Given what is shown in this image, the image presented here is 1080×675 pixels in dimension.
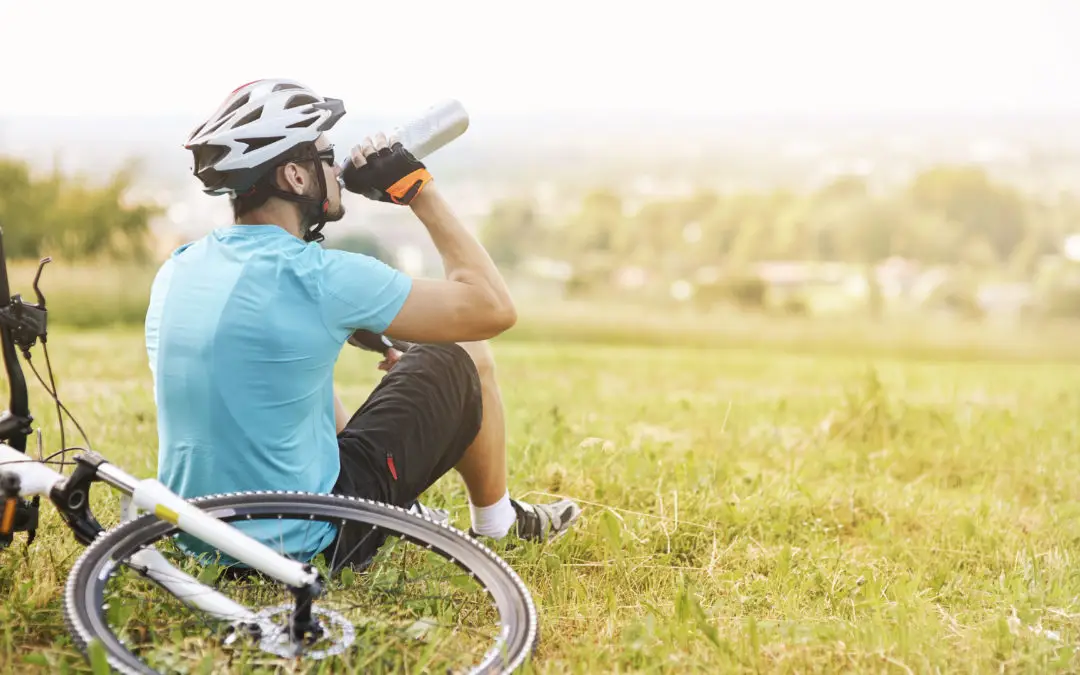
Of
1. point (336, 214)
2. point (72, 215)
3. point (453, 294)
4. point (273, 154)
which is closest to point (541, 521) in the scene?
point (453, 294)

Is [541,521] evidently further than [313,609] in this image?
Yes

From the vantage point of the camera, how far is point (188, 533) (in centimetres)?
258

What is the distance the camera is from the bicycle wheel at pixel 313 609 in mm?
2537

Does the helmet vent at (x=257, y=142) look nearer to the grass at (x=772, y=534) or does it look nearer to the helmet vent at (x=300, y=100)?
the helmet vent at (x=300, y=100)

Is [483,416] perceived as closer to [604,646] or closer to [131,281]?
[604,646]

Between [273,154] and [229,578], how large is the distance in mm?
1207

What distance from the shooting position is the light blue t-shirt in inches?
109

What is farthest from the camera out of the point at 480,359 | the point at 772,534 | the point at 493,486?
the point at 772,534

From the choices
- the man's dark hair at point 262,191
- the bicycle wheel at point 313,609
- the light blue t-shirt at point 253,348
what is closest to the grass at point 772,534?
the bicycle wheel at point 313,609

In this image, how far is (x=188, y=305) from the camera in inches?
110

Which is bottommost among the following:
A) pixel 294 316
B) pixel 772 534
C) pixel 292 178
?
pixel 772 534

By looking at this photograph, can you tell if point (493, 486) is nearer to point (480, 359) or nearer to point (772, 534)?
point (480, 359)

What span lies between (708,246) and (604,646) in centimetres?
1481

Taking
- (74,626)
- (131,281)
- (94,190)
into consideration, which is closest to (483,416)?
(74,626)
